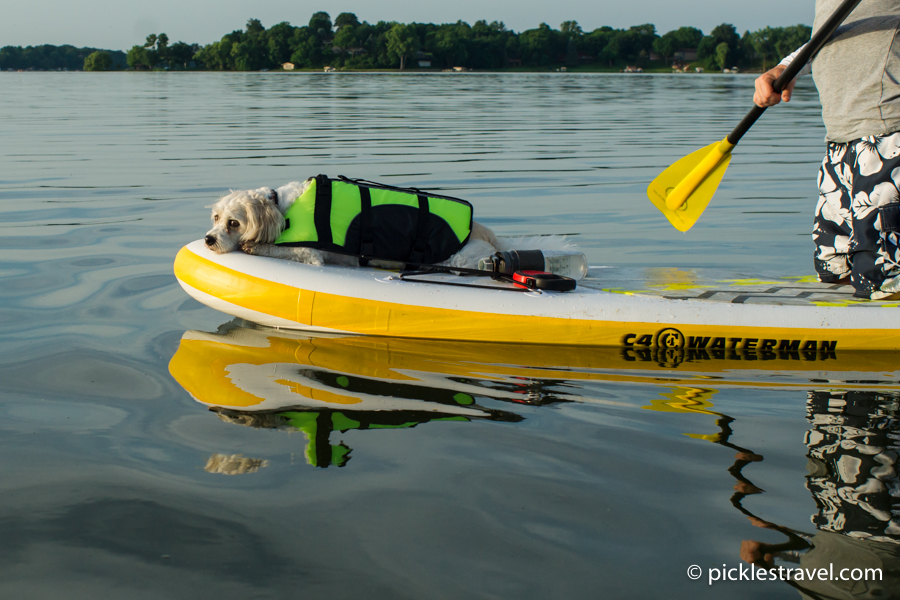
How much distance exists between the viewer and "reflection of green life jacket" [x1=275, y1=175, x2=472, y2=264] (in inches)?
181

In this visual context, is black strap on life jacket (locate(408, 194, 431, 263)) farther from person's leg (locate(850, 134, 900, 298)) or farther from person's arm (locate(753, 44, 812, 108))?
person's leg (locate(850, 134, 900, 298))

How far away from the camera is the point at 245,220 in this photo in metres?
4.52

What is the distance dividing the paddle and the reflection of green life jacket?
1377 mm

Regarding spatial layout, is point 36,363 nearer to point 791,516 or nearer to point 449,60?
point 791,516

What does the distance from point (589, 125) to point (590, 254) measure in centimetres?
1266

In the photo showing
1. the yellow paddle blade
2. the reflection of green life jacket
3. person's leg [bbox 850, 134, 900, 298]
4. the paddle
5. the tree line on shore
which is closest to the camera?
person's leg [bbox 850, 134, 900, 298]

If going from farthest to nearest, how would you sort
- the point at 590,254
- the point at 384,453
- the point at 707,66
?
the point at 707,66 < the point at 590,254 < the point at 384,453

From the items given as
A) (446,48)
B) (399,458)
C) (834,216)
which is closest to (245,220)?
(399,458)

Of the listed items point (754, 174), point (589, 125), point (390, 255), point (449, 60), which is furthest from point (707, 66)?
point (390, 255)

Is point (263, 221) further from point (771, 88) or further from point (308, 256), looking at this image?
point (771, 88)

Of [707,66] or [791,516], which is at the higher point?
[707,66]

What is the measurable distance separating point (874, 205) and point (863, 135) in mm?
370

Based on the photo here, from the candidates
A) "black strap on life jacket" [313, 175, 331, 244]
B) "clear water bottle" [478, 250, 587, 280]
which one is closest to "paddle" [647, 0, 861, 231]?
"clear water bottle" [478, 250, 587, 280]

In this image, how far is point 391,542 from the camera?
243 cm
